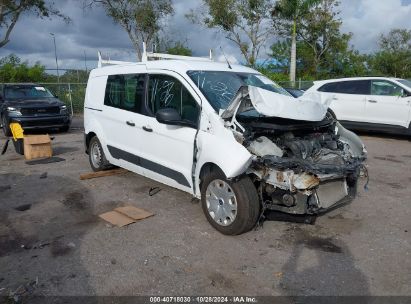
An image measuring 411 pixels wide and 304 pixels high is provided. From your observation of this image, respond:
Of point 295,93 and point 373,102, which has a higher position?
point 295,93

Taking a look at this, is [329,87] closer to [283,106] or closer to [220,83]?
[220,83]

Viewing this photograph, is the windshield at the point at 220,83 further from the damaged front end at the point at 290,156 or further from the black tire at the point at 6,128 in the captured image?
the black tire at the point at 6,128

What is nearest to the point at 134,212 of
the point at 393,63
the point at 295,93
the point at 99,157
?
the point at 99,157

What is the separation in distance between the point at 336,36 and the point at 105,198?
109 ft

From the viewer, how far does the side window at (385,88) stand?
10742 mm

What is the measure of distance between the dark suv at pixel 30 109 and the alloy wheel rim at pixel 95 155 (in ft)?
19.7

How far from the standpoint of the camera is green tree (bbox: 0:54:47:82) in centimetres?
2384

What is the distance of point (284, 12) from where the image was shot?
26156mm

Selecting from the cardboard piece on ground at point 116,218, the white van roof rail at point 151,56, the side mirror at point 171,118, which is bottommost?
the cardboard piece on ground at point 116,218

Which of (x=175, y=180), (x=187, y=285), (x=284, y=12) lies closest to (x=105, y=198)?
(x=175, y=180)

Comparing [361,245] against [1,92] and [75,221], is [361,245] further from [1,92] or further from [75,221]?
[1,92]

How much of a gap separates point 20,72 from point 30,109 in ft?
46.2

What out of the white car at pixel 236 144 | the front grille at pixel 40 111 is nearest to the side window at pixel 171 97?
the white car at pixel 236 144

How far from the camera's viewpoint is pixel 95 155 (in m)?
7.08
